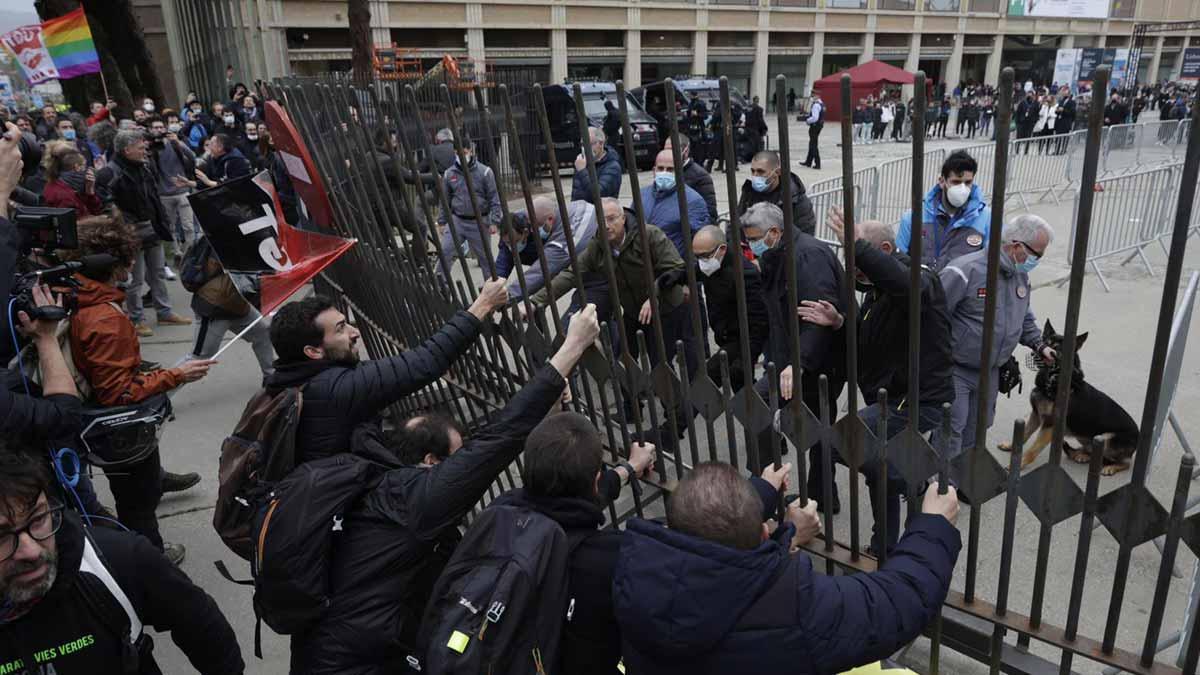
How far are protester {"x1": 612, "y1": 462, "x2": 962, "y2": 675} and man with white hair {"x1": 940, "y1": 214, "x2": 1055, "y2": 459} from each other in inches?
80.3

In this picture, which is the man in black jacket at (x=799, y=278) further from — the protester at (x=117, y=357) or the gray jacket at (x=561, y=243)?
the protester at (x=117, y=357)

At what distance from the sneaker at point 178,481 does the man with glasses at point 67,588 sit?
3000 millimetres

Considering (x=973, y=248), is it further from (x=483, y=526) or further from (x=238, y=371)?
(x=238, y=371)

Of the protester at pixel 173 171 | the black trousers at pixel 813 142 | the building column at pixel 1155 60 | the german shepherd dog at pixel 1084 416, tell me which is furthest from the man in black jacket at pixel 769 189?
the building column at pixel 1155 60

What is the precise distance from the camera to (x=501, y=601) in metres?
1.85

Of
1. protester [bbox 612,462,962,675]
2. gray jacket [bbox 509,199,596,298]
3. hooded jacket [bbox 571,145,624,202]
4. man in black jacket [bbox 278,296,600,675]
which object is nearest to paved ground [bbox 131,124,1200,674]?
man in black jacket [bbox 278,296,600,675]

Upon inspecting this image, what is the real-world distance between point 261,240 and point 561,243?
66.4 inches

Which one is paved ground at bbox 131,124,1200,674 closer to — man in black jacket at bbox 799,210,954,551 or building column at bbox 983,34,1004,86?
man in black jacket at bbox 799,210,954,551

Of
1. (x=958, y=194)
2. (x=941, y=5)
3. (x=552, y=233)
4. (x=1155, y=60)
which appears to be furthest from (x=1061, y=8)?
(x=552, y=233)

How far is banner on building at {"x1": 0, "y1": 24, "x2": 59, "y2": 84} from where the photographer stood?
35.0 ft

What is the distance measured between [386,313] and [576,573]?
2.61 m

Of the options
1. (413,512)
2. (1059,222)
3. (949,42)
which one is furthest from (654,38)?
(413,512)

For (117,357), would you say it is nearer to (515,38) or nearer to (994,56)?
(515,38)

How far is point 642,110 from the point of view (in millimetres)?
16766
